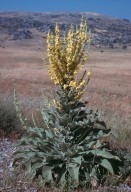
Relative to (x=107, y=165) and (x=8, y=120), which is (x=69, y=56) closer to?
(x=107, y=165)

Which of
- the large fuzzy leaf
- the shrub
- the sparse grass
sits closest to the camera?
the large fuzzy leaf

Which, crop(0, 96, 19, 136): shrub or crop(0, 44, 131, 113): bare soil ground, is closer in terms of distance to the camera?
crop(0, 96, 19, 136): shrub

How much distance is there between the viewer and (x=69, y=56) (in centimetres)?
693

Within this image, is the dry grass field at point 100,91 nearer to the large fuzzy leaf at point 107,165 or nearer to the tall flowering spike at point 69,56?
the tall flowering spike at point 69,56

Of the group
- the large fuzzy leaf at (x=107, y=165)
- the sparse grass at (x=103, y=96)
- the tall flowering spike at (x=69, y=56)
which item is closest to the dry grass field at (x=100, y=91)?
the sparse grass at (x=103, y=96)

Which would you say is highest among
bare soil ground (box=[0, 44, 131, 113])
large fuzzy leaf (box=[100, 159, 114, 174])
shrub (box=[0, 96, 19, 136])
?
large fuzzy leaf (box=[100, 159, 114, 174])

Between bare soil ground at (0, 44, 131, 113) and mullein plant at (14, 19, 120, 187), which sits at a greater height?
mullein plant at (14, 19, 120, 187)

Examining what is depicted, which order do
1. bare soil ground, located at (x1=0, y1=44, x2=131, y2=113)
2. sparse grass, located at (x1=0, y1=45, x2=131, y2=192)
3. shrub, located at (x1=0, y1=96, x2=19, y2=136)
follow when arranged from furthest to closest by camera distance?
bare soil ground, located at (x1=0, y1=44, x2=131, y2=113) → shrub, located at (x1=0, y1=96, x2=19, y2=136) → sparse grass, located at (x1=0, y1=45, x2=131, y2=192)

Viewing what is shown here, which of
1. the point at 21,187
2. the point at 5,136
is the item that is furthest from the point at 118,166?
the point at 5,136

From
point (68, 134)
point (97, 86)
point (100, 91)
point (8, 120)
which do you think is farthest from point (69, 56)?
point (97, 86)

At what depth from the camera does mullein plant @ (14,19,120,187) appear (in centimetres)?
695

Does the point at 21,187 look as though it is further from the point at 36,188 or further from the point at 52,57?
the point at 52,57

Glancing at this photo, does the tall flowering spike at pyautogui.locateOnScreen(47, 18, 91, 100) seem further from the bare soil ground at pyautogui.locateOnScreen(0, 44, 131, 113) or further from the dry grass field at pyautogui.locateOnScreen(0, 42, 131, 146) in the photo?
the bare soil ground at pyautogui.locateOnScreen(0, 44, 131, 113)

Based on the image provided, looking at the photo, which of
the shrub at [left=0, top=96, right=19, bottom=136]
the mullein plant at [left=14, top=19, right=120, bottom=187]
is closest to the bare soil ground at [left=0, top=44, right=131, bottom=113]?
the shrub at [left=0, top=96, right=19, bottom=136]
